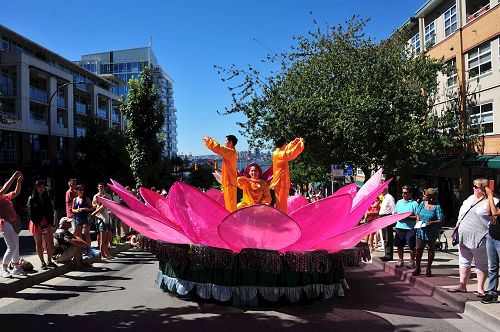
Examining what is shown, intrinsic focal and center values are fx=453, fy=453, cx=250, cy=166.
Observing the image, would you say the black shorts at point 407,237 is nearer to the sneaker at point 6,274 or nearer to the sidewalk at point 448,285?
the sidewalk at point 448,285

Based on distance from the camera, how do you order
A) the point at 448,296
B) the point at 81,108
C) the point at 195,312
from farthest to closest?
the point at 81,108 → the point at 448,296 → the point at 195,312

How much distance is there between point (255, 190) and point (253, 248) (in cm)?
165

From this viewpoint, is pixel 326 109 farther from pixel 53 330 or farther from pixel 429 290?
pixel 53 330

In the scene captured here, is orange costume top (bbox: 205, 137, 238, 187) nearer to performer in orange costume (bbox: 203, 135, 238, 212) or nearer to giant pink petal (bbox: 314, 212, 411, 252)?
performer in orange costume (bbox: 203, 135, 238, 212)

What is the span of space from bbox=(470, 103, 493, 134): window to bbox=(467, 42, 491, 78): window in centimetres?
161

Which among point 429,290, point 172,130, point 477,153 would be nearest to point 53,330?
point 429,290

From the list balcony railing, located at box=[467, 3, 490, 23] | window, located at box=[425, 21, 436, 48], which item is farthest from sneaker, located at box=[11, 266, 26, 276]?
window, located at box=[425, 21, 436, 48]

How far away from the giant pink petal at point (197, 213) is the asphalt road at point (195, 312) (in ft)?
3.23

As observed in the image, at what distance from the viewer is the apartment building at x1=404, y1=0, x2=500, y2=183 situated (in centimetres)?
2005

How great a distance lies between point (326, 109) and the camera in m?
18.7

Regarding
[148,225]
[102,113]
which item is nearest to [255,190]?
[148,225]

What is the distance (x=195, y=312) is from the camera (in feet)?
20.4

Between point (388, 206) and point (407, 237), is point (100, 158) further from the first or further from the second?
point (407, 237)

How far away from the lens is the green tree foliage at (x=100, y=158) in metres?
38.7
